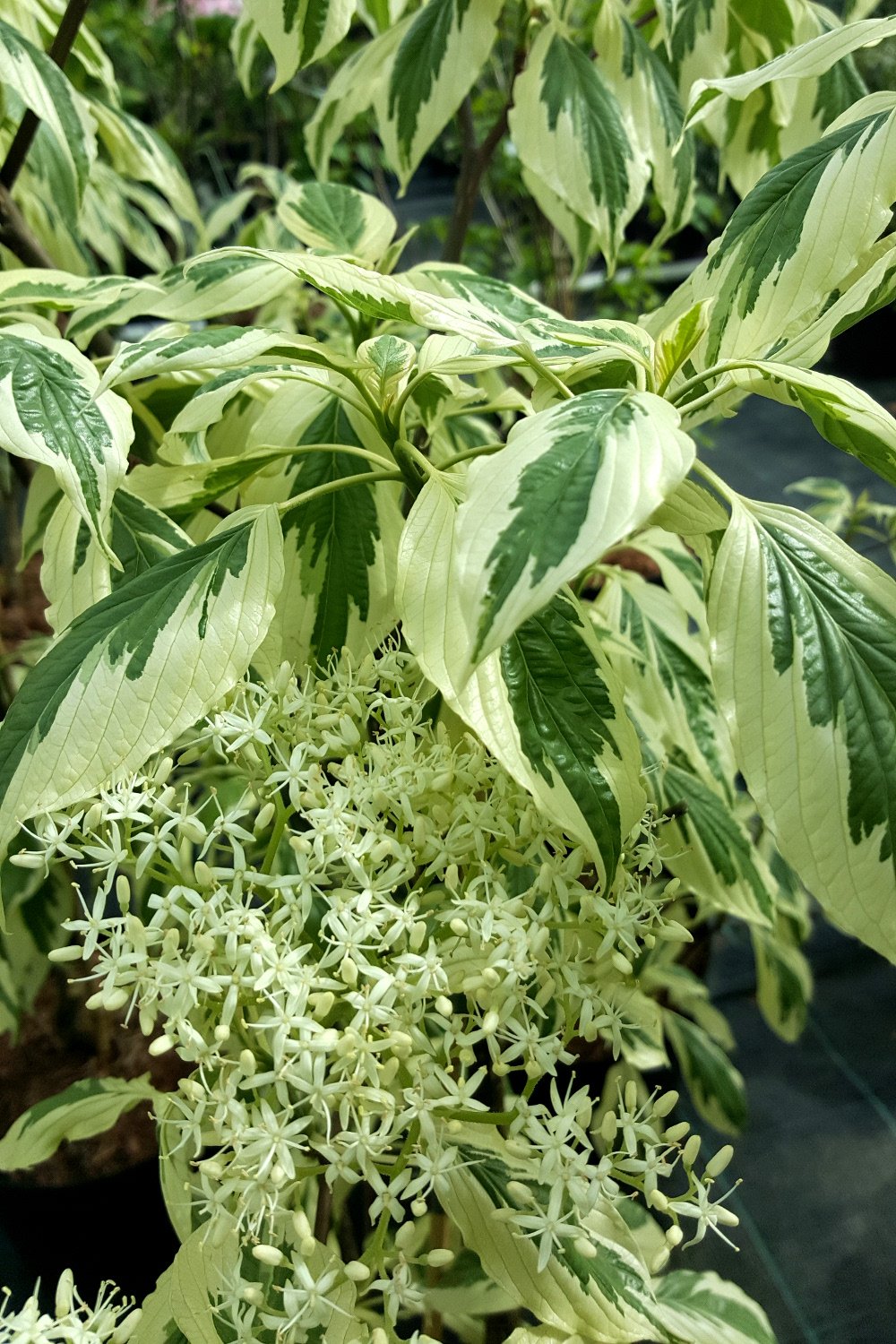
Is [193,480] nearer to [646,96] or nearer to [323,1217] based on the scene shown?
[323,1217]

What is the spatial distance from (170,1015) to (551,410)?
0.84 feet

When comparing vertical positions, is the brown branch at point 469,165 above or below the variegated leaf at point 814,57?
below

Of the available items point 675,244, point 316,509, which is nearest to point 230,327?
point 316,509

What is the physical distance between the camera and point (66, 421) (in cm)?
47

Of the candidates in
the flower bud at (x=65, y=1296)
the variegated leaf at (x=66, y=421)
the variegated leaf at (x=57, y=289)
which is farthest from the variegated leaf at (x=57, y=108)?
the flower bud at (x=65, y=1296)

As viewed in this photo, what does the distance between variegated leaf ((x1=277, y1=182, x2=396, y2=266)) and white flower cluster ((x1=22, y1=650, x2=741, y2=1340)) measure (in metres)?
0.37

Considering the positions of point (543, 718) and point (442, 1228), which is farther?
point (442, 1228)

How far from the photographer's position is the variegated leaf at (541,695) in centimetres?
41

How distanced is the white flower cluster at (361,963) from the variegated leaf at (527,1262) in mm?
23

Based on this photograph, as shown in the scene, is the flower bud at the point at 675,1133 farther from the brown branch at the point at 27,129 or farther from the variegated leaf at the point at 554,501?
the brown branch at the point at 27,129

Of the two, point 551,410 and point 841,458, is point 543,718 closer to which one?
point 551,410

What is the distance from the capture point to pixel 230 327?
490 mm

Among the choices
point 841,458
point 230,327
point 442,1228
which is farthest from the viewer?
point 841,458

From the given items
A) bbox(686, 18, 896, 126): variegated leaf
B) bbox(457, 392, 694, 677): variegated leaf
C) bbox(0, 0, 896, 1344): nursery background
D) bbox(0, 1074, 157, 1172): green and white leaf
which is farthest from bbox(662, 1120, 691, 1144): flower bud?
bbox(686, 18, 896, 126): variegated leaf
